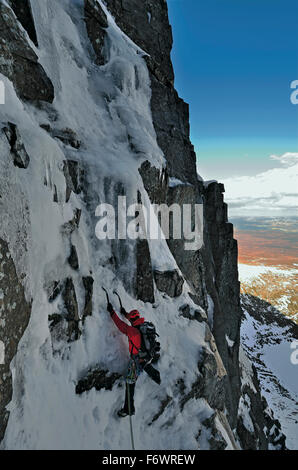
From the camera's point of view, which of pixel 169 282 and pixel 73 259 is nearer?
pixel 73 259

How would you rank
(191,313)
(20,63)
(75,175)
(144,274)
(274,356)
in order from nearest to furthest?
(20,63), (75,175), (144,274), (191,313), (274,356)

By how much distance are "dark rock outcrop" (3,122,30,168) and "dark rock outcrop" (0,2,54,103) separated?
3.23 metres

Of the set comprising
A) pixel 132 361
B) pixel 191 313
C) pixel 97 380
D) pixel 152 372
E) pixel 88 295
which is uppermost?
pixel 88 295

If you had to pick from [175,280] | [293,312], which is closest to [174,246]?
[175,280]

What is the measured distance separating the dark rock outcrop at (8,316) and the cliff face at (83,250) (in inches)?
1.3

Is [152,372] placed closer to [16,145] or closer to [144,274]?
[144,274]

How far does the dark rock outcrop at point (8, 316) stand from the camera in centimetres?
492

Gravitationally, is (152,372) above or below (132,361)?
below

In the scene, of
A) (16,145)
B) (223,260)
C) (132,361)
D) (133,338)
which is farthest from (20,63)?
(223,260)

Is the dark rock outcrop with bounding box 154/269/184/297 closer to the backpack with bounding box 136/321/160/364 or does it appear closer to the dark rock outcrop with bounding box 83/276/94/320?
the dark rock outcrop with bounding box 83/276/94/320

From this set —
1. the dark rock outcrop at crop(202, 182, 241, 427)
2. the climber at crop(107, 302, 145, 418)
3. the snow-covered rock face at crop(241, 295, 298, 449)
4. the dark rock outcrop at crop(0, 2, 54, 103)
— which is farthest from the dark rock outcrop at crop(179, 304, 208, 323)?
the snow-covered rock face at crop(241, 295, 298, 449)

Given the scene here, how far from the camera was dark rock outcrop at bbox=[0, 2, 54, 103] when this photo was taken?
8.44 metres

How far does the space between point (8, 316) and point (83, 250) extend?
3808mm

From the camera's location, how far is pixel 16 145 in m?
6.40
